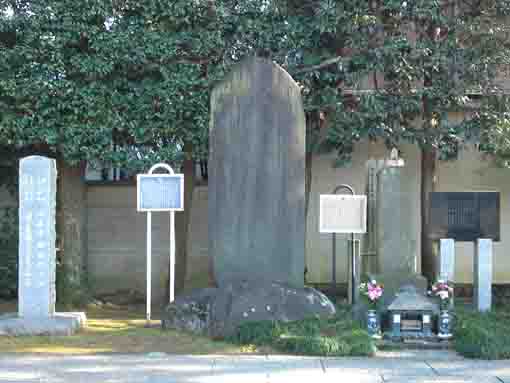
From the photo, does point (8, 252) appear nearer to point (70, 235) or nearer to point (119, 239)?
point (70, 235)

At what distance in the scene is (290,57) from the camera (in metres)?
12.8

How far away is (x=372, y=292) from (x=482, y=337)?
168 cm

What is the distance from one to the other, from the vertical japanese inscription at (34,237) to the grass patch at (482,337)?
595 centimetres

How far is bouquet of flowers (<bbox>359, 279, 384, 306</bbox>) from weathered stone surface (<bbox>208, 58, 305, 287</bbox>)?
1.04 m

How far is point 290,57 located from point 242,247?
4.00 meters

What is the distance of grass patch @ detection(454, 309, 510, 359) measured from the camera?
8.68 metres

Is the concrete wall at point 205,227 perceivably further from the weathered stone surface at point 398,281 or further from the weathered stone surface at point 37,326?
the weathered stone surface at point 37,326

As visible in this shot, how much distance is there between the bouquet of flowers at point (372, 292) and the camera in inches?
393

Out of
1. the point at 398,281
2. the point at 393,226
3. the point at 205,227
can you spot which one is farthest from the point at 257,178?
the point at 205,227

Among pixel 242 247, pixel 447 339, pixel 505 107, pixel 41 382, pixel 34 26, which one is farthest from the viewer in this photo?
pixel 505 107

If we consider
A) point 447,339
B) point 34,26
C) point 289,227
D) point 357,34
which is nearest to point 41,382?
point 289,227

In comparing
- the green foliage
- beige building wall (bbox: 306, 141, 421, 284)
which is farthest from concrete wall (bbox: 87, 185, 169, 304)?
beige building wall (bbox: 306, 141, 421, 284)

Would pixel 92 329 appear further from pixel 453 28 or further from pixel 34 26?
pixel 453 28

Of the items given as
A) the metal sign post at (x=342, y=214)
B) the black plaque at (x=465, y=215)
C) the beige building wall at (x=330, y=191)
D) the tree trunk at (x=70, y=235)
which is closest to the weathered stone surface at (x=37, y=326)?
the tree trunk at (x=70, y=235)
